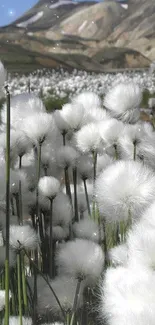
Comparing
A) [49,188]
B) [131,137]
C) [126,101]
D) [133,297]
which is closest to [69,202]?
[49,188]

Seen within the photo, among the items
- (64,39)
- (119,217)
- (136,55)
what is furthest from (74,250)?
(64,39)

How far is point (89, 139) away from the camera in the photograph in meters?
1.07

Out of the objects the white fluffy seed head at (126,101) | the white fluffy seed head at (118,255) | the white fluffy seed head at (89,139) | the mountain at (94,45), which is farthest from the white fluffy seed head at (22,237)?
the mountain at (94,45)

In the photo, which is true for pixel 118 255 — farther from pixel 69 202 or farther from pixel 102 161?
pixel 102 161

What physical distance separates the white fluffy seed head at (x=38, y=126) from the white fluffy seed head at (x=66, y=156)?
2.0 inches

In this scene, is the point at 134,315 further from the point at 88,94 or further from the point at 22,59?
the point at 22,59

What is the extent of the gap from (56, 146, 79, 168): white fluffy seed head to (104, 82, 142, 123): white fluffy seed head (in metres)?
0.19

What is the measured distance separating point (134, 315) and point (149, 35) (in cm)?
3564

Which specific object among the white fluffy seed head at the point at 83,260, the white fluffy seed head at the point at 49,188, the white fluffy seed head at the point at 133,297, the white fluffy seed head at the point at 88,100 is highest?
the white fluffy seed head at the point at 88,100

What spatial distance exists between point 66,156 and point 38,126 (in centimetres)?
9

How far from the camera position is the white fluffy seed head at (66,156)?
105 centimetres

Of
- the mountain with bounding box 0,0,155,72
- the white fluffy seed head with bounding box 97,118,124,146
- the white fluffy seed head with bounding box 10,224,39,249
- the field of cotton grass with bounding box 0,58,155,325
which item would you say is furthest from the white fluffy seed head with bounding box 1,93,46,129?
the mountain with bounding box 0,0,155,72

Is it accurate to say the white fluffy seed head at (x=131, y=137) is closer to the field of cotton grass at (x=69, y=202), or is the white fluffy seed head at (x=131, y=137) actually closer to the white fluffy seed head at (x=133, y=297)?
the field of cotton grass at (x=69, y=202)

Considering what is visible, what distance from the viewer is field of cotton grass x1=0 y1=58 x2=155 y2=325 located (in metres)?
0.77
